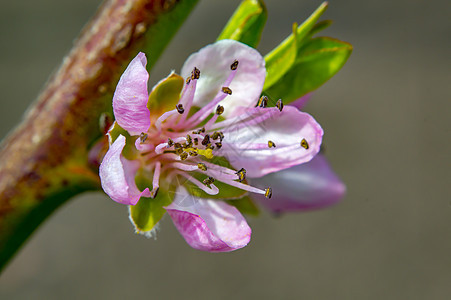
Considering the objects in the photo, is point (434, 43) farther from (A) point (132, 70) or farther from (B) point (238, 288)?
(A) point (132, 70)

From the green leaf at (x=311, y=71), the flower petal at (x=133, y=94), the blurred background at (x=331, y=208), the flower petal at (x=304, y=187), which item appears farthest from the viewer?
the blurred background at (x=331, y=208)

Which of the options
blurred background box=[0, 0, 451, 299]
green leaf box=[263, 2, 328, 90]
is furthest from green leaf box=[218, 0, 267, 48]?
blurred background box=[0, 0, 451, 299]

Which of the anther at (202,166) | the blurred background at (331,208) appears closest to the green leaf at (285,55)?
the anther at (202,166)

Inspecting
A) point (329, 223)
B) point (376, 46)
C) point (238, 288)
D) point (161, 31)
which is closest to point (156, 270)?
point (238, 288)

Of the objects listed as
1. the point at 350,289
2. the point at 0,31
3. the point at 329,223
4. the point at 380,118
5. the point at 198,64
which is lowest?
the point at 350,289

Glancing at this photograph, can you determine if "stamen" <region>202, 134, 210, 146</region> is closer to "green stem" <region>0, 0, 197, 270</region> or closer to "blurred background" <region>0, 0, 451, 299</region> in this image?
"green stem" <region>0, 0, 197, 270</region>

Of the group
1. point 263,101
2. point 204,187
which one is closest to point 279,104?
point 263,101

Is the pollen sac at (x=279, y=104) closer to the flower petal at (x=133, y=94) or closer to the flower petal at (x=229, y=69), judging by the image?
the flower petal at (x=229, y=69)
